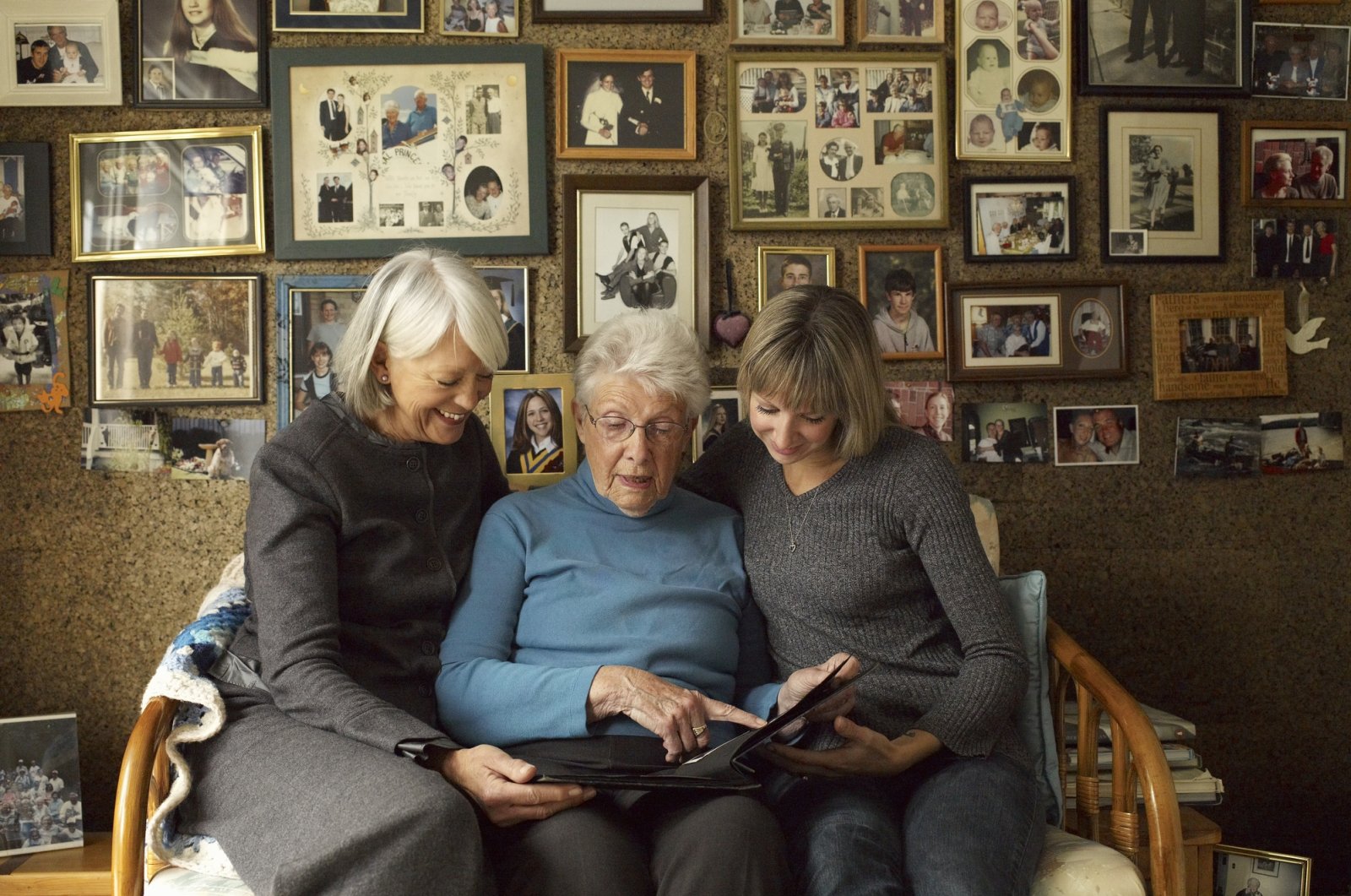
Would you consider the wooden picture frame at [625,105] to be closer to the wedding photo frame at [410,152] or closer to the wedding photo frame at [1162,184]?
the wedding photo frame at [410,152]

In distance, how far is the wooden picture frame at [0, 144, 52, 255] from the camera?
7.32ft

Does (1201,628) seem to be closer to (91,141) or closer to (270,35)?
(270,35)

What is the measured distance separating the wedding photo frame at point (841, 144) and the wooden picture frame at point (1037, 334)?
21 centimetres

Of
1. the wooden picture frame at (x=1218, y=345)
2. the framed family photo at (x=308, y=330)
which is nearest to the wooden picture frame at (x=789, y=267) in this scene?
the wooden picture frame at (x=1218, y=345)

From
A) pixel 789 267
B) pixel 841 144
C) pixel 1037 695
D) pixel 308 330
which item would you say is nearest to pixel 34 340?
pixel 308 330

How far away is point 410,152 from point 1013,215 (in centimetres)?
134

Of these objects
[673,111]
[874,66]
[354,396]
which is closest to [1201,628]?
[874,66]

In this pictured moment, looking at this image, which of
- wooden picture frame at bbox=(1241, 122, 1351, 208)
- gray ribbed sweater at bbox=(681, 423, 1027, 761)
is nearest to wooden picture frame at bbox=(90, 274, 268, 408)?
gray ribbed sweater at bbox=(681, 423, 1027, 761)

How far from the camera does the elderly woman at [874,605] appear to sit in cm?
159

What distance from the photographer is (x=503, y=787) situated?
1443mm

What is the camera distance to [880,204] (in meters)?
2.34

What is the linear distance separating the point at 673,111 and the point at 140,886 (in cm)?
175

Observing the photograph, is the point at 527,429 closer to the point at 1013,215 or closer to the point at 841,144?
the point at 841,144

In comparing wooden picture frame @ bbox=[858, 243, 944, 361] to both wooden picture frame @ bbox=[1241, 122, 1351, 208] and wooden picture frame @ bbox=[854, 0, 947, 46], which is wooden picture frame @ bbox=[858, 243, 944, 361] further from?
wooden picture frame @ bbox=[1241, 122, 1351, 208]
